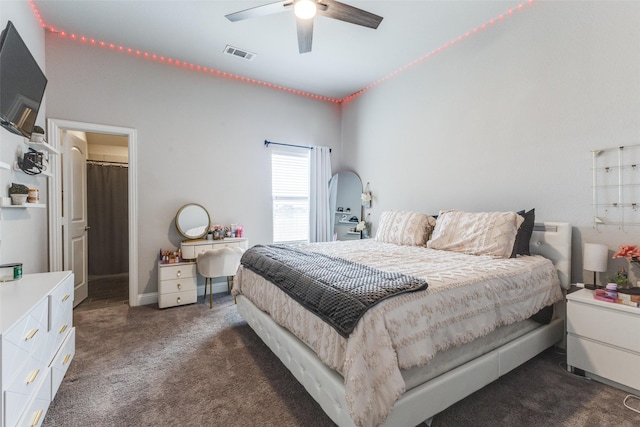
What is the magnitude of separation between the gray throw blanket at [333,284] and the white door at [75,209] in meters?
2.52

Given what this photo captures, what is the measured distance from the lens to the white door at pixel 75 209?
320 centimetres

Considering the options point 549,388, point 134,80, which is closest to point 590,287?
point 549,388

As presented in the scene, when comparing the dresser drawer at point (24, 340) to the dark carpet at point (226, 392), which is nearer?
the dresser drawer at point (24, 340)

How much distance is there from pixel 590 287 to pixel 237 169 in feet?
12.8

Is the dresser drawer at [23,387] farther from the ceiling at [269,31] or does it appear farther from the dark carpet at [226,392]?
the ceiling at [269,31]

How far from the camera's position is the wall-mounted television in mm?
1779

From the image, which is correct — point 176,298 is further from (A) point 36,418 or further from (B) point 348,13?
(B) point 348,13

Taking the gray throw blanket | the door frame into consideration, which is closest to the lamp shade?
the gray throw blanket

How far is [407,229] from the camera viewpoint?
10.2 feet

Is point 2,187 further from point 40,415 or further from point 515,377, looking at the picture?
point 515,377

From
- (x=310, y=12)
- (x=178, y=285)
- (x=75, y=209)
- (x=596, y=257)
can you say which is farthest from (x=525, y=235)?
(x=75, y=209)

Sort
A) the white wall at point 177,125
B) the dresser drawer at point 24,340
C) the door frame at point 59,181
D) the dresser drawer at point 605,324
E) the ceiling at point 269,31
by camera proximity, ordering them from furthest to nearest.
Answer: the white wall at point 177,125 → the door frame at point 59,181 → the ceiling at point 269,31 → the dresser drawer at point 605,324 → the dresser drawer at point 24,340

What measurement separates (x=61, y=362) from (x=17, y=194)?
1269 millimetres

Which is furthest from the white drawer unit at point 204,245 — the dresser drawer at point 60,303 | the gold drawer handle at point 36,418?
the gold drawer handle at point 36,418
